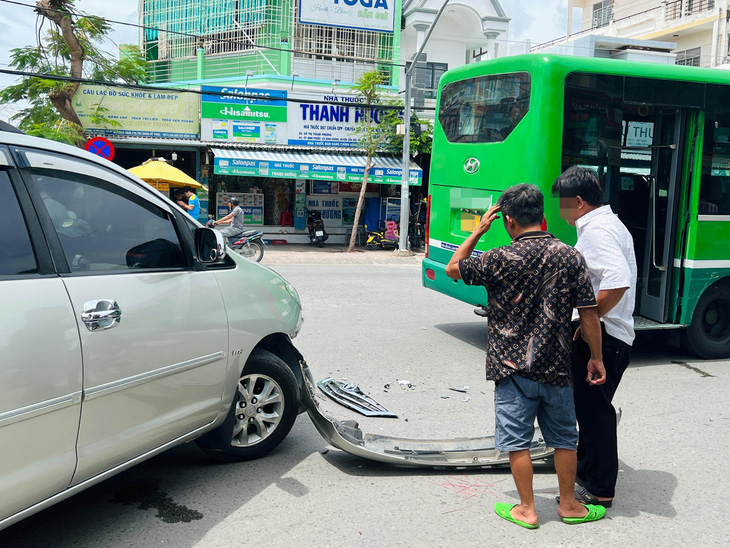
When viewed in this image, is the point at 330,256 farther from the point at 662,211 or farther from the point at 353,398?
the point at 353,398

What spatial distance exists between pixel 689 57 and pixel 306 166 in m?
22.8

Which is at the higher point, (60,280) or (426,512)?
(60,280)

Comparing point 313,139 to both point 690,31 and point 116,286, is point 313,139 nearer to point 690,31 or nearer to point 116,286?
point 116,286

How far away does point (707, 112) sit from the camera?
7340 mm

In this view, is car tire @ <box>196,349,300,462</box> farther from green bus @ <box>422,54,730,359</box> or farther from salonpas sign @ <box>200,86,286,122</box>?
salonpas sign @ <box>200,86,286,122</box>

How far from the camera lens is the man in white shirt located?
152 inches

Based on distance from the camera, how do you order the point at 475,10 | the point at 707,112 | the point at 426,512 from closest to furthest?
the point at 426,512, the point at 707,112, the point at 475,10

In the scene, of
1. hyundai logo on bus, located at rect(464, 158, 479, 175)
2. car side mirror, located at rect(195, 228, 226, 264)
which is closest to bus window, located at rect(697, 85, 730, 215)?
hyundai logo on bus, located at rect(464, 158, 479, 175)

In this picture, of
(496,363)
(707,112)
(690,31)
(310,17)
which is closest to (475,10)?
(310,17)

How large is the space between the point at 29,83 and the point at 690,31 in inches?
1135

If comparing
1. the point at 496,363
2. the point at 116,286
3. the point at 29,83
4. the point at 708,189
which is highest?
the point at 29,83

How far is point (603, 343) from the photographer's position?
3951mm

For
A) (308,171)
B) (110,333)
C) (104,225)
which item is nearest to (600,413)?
(110,333)

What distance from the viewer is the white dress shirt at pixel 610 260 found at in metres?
3.74
